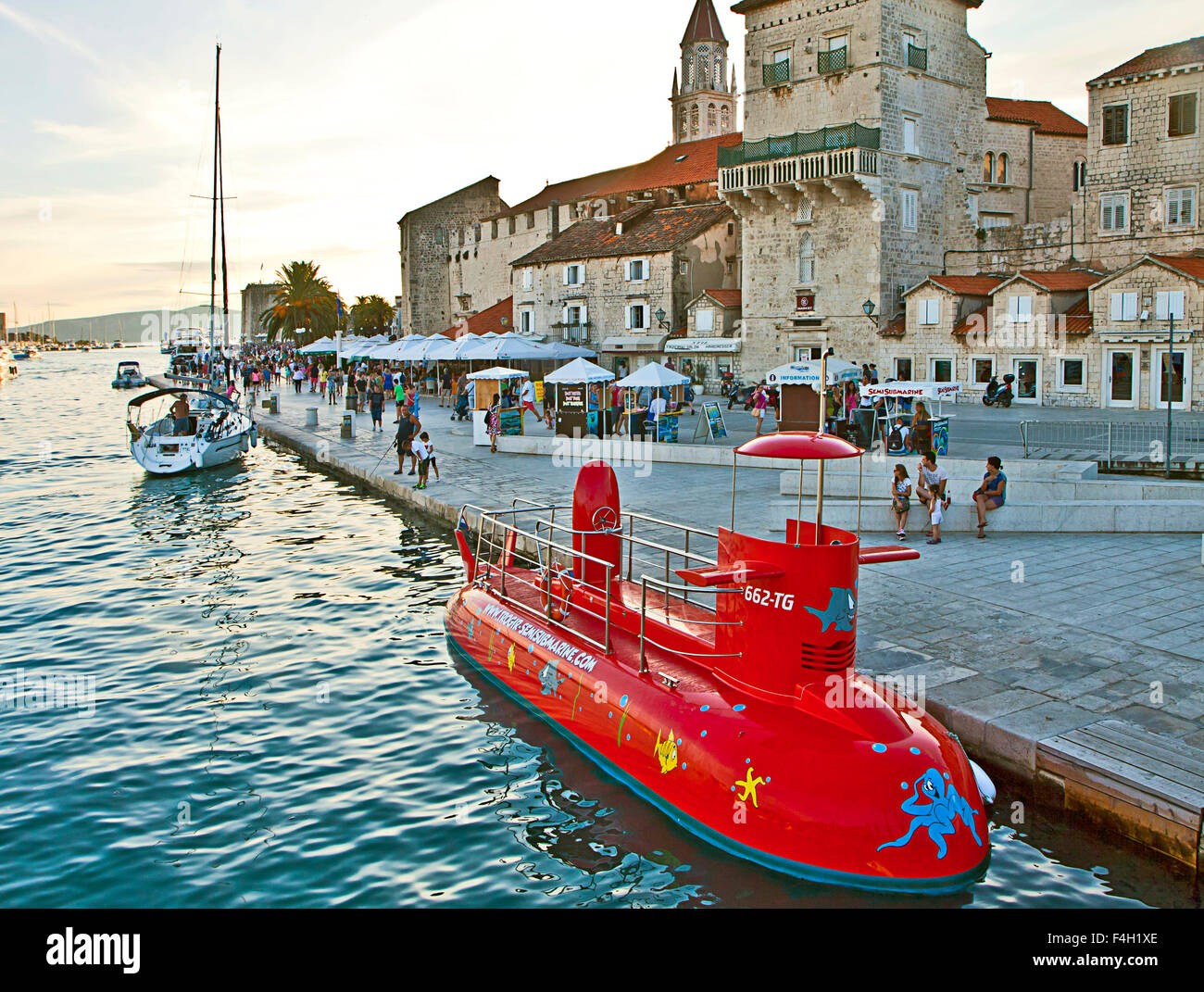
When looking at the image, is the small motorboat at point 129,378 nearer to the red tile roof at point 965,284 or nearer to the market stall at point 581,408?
the market stall at point 581,408

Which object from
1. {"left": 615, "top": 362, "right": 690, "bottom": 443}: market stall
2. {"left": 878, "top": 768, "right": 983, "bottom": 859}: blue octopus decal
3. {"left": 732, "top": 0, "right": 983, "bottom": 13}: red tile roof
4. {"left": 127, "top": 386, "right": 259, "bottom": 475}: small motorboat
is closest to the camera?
{"left": 878, "top": 768, "right": 983, "bottom": 859}: blue octopus decal

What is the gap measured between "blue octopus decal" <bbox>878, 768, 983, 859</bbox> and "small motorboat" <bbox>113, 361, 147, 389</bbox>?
83097 mm

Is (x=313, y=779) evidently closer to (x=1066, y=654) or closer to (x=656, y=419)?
(x=1066, y=654)

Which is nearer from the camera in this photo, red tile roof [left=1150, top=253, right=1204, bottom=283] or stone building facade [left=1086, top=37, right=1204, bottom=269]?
red tile roof [left=1150, top=253, right=1204, bottom=283]

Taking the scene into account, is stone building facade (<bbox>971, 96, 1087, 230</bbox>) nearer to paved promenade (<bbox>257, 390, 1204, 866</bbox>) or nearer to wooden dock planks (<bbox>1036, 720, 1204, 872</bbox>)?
paved promenade (<bbox>257, 390, 1204, 866</bbox>)

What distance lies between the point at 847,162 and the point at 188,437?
2778 centimetres

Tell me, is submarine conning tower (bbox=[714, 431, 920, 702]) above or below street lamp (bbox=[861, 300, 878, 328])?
below

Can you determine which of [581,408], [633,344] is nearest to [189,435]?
[581,408]

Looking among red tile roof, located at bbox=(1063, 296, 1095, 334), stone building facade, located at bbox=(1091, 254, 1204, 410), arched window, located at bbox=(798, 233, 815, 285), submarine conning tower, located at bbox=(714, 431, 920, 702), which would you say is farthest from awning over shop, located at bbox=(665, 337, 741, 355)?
submarine conning tower, located at bbox=(714, 431, 920, 702)

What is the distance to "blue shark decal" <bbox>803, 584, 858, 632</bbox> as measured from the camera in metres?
7.92

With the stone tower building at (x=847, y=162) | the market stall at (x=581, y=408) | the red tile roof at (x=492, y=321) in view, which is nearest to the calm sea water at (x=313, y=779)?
the market stall at (x=581, y=408)

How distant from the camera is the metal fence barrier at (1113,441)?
69.4 ft
